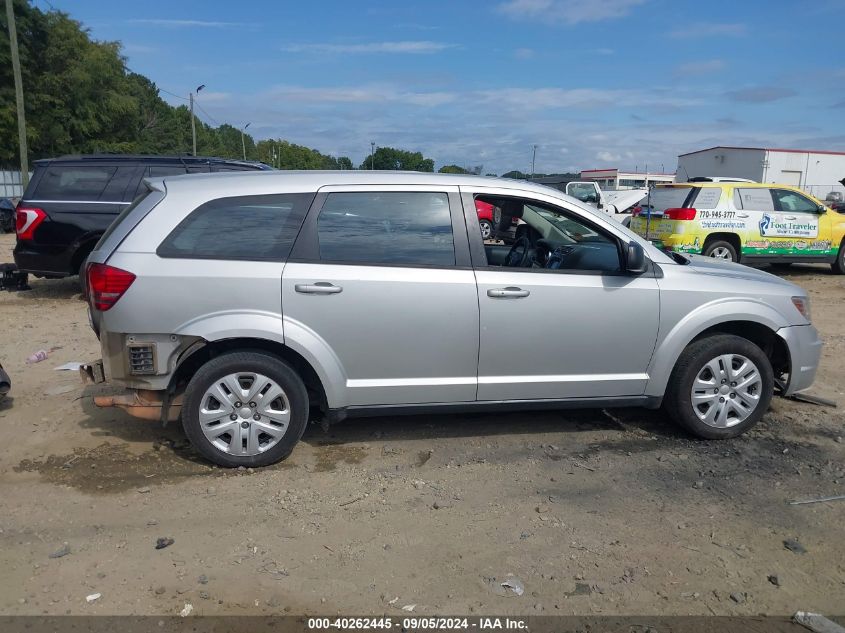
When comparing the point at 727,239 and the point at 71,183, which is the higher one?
the point at 71,183

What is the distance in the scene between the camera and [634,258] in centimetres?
443

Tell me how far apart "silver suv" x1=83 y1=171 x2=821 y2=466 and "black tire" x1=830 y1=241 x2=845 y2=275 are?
9.85 metres

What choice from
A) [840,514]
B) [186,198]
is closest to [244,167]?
[186,198]

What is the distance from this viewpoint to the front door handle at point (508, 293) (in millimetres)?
4352

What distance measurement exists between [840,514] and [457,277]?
8.53ft

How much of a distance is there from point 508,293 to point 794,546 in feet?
6.90

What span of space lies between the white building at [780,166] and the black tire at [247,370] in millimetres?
46180

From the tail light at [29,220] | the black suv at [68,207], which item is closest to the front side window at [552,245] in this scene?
the black suv at [68,207]

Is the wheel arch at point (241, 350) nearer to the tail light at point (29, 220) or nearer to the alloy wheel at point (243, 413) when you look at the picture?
the alloy wheel at point (243, 413)

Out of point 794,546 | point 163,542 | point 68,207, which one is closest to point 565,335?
point 794,546

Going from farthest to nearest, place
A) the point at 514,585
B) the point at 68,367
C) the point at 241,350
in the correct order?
the point at 68,367 < the point at 241,350 < the point at 514,585

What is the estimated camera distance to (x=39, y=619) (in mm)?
2879

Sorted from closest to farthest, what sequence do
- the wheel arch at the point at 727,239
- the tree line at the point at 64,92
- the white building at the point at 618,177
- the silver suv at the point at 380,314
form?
the silver suv at the point at 380,314, the wheel arch at the point at 727,239, the tree line at the point at 64,92, the white building at the point at 618,177

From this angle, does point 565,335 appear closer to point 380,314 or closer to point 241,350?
point 380,314
